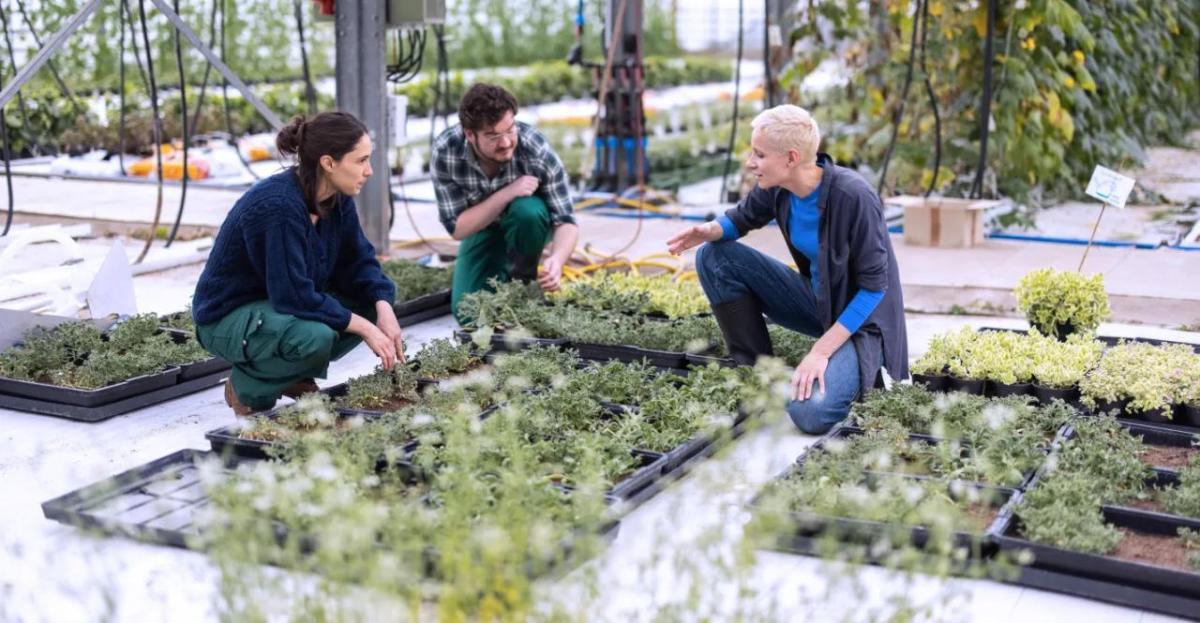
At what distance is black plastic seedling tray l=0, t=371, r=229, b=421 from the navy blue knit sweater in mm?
435

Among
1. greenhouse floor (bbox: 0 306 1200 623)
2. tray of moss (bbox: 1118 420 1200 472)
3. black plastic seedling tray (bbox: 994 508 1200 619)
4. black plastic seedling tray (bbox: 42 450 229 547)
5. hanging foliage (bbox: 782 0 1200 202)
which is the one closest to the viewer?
greenhouse floor (bbox: 0 306 1200 623)

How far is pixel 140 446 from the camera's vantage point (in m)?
3.82

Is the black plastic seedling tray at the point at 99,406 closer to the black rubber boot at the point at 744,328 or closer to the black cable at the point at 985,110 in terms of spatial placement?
the black rubber boot at the point at 744,328

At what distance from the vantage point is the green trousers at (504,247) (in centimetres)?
508

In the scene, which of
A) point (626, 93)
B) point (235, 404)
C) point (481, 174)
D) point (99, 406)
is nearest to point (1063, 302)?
point (481, 174)

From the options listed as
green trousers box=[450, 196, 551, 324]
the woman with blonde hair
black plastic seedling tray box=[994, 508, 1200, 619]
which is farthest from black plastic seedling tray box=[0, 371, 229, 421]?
black plastic seedling tray box=[994, 508, 1200, 619]

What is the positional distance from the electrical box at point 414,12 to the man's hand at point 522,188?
4.83 ft

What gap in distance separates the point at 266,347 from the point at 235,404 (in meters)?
0.34

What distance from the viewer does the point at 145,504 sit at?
3225mm

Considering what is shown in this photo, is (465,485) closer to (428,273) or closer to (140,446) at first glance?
(140,446)

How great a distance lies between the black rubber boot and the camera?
4168 mm

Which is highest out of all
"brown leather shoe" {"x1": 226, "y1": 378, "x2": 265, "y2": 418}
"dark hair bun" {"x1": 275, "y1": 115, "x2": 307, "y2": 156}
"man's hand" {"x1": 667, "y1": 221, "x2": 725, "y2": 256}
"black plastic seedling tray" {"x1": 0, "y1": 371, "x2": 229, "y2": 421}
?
"dark hair bun" {"x1": 275, "y1": 115, "x2": 307, "y2": 156}

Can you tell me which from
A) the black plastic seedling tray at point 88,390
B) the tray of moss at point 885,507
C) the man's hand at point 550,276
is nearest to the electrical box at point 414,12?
the man's hand at point 550,276

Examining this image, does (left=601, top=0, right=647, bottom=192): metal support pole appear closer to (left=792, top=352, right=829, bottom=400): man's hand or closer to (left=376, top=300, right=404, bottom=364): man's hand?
(left=376, top=300, right=404, bottom=364): man's hand
